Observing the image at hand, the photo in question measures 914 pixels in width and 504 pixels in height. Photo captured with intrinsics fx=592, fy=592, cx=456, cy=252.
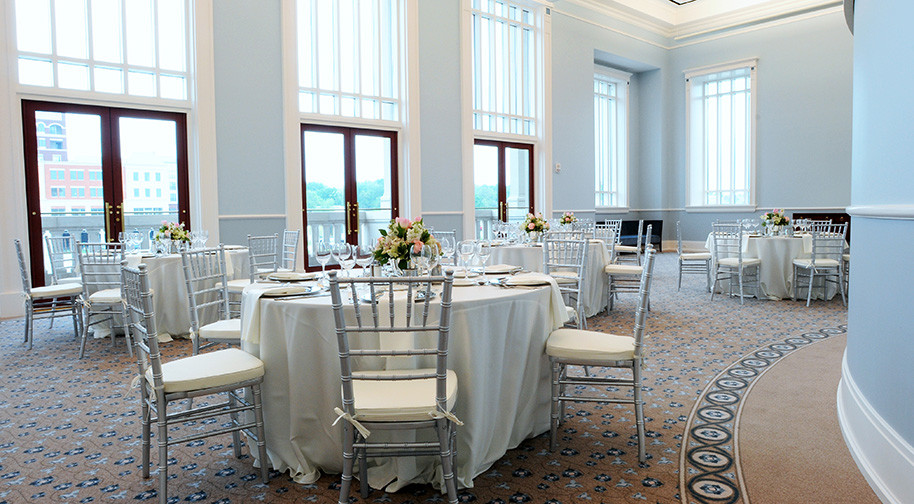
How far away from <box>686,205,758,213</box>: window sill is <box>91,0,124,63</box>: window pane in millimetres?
12519

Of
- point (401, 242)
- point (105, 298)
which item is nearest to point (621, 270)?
point (401, 242)

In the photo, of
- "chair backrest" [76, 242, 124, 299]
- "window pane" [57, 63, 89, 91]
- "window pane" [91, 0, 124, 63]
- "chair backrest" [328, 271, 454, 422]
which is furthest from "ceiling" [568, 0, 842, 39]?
"chair backrest" [328, 271, 454, 422]

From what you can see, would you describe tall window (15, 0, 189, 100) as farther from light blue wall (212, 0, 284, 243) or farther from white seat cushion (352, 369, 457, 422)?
white seat cushion (352, 369, 457, 422)

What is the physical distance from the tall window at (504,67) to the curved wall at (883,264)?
8313 mm

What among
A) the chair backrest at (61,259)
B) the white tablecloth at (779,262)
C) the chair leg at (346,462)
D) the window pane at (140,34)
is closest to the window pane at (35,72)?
the window pane at (140,34)

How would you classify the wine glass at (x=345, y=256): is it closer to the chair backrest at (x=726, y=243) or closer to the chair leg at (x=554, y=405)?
the chair leg at (x=554, y=405)

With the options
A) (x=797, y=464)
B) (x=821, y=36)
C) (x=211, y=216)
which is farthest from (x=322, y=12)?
(x=821, y=36)

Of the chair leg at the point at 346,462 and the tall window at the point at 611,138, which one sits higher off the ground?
the tall window at the point at 611,138

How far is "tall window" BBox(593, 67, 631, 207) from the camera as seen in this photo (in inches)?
581

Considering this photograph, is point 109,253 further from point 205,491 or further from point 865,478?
point 865,478

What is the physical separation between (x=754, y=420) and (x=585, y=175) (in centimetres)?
1006

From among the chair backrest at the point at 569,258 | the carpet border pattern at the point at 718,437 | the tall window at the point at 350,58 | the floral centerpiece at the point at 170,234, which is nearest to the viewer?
the carpet border pattern at the point at 718,437

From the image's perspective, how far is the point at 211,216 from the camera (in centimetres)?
793

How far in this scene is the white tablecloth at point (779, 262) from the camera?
25.6 ft
